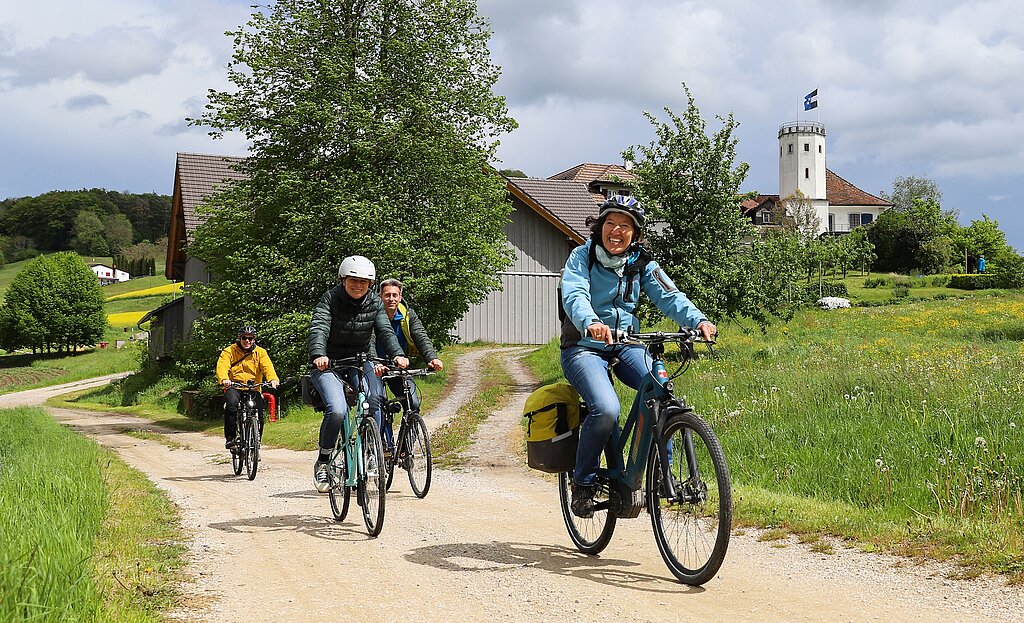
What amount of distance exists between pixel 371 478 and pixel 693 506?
3.00 m

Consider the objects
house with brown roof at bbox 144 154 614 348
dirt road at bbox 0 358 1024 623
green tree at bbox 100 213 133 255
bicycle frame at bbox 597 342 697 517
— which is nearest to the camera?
dirt road at bbox 0 358 1024 623

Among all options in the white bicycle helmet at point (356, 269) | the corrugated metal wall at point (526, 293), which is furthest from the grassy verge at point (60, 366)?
the white bicycle helmet at point (356, 269)

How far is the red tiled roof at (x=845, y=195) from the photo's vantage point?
117062 mm

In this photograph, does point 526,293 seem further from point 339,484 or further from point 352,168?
point 339,484

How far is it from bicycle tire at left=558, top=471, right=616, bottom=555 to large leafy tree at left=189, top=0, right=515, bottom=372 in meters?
16.9

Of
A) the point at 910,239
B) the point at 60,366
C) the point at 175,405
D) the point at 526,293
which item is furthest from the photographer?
the point at 910,239

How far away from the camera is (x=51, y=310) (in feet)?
248

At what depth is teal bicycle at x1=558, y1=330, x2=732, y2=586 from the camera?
504 centimetres

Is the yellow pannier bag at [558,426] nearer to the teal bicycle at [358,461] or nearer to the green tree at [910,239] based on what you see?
the teal bicycle at [358,461]

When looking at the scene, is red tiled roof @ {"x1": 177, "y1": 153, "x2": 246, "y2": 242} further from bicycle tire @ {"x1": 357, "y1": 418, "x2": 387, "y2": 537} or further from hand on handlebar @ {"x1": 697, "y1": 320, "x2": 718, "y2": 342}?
hand on handlebar @ {"x1": 697, "y1": 320, "x2": 718, "y2": 342}

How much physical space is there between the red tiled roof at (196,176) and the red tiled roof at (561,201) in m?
12.3

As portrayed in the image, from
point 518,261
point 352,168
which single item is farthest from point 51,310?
point 352,168

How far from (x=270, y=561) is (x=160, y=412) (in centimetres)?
2570

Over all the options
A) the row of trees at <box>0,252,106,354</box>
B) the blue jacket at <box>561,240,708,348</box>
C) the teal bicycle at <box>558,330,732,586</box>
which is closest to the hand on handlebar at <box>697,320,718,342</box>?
the teal bicycle at <box>558,330,732,586</box>
